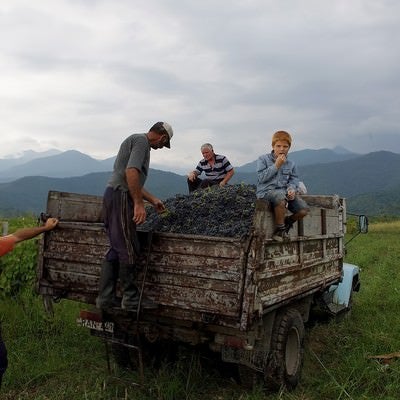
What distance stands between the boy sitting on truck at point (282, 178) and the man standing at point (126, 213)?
108 cm

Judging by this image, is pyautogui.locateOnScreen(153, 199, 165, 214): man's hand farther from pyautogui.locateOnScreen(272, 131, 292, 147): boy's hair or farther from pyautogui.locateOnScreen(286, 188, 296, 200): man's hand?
pyautogui.locateOnScreen(272, 131, 292, 147): boy's hair

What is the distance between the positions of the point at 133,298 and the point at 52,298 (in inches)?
46.0

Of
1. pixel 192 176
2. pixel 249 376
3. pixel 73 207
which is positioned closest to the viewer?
pixel 249 376

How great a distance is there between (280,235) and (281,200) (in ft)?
1.02

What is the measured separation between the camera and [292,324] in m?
4.42

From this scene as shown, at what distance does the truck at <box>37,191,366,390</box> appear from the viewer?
11.7 feet

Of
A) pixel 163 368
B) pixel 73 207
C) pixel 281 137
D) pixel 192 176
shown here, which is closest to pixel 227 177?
pixel 192 176

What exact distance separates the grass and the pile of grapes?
4.58 ft

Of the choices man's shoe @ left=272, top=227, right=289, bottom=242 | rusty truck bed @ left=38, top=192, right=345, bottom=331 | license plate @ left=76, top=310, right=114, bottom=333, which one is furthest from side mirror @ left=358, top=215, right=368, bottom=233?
license plate @ left=76, top=310, right=114, bottom=333

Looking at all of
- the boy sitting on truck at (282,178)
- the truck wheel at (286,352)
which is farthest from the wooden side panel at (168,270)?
the truck wheel at (286,352)

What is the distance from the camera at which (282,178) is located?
14.8 ft

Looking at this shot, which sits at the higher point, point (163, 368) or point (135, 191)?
point (135, 191)

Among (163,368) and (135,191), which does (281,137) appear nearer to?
(135,191)

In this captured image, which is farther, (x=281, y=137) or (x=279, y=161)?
(x=281, y=137)
